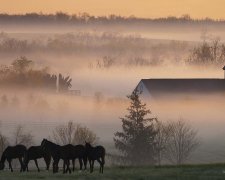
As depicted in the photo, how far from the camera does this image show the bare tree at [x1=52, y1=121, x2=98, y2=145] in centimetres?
13475

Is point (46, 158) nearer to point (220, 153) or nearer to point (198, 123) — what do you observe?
point (220, 153)

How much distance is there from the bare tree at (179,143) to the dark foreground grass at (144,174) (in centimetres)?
7384

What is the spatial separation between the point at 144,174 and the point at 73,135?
103m

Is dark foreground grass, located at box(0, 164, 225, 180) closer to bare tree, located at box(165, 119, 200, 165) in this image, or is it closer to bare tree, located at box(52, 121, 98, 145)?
bare tree, located at box(165, 119, 200, 165)

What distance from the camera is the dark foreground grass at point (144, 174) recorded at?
4669 cm

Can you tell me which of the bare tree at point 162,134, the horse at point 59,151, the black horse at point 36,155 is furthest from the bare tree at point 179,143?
the horse at point 59,151

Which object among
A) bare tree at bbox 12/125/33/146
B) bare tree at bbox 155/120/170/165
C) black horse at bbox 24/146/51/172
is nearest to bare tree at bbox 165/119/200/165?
bare tree at bbox 155/120/170/165

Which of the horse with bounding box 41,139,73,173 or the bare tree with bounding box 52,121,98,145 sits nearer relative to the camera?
the horse with bounding box 41,139,73,173

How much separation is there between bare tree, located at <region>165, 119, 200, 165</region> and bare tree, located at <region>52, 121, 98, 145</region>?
512 inches

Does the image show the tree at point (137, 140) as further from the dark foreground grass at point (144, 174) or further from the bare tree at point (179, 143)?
the dark foreground grass at point (144, 174)

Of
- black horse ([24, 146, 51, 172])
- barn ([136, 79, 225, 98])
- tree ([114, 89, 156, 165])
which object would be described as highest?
barn ([136, 79, 225, 98])

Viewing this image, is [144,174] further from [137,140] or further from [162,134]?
[162,134]

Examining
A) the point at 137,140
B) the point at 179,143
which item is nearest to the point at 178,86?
the point at 179,143

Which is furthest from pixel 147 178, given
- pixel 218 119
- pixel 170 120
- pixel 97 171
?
pixel 218 119
